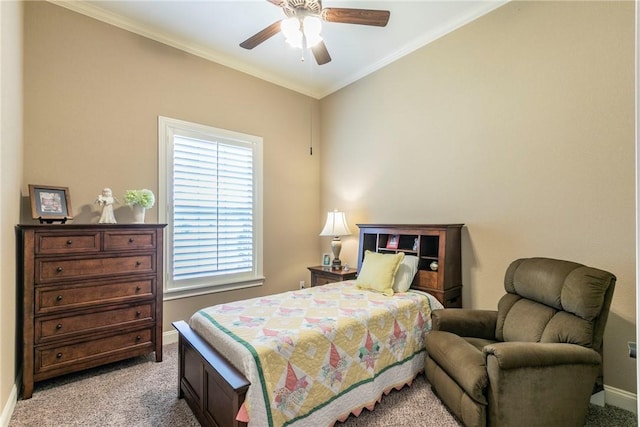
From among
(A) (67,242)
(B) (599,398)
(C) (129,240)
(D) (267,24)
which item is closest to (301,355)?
(C) (129,240)

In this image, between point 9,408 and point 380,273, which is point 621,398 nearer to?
point 380,273

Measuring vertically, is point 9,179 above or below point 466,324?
above

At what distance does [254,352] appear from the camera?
1573 mm

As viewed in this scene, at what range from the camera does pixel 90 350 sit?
246 cm

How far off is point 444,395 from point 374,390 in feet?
1.53

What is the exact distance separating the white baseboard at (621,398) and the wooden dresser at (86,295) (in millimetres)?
3624

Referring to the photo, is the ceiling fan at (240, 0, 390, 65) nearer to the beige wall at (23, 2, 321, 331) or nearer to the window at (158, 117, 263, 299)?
the beige wall at (23, 2, 321, 331)

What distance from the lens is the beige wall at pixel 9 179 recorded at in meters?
1.81

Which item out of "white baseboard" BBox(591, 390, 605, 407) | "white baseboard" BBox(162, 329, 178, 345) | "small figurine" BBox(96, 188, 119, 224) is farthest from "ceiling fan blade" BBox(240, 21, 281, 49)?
"white baseboard" BBox(591, 390, 605, 407)

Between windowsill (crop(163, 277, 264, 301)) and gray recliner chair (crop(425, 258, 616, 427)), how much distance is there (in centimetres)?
247

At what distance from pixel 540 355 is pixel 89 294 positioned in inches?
127

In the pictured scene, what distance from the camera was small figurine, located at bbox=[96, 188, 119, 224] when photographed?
2.66 meters

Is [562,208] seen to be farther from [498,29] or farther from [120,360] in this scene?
[120,360]

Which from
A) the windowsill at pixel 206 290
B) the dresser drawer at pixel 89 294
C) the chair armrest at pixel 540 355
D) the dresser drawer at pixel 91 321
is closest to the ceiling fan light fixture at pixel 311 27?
the chair armrest at pixel 540 355
